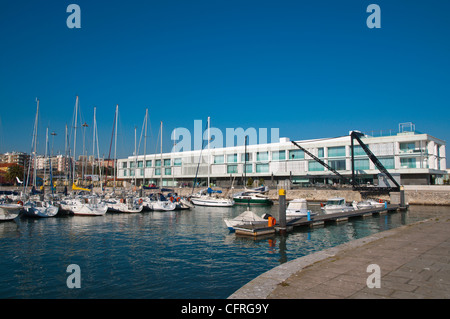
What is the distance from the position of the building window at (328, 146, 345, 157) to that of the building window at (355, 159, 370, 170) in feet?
13.8

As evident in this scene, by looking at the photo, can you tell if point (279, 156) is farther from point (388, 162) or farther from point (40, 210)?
point (40, 210)

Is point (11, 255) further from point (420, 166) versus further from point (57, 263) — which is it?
point (420, 166)

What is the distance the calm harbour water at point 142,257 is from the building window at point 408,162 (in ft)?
148

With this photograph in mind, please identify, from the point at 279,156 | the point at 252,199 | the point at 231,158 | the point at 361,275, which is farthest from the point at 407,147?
the point at 361,275

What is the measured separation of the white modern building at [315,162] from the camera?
67562 mm

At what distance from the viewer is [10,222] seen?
109ft

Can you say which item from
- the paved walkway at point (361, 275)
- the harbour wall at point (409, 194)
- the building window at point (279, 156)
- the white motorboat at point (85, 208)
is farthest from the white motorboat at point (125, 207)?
the building window at point (279, 156)

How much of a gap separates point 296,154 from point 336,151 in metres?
10.3

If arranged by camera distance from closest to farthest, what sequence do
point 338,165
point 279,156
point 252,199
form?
1. point 252,199
2. point 338,165
3. point 279,156

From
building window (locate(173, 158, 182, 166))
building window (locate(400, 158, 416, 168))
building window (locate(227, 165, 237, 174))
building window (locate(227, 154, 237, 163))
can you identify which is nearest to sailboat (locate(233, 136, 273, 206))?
building window (locate(227, 165, 237, 174))

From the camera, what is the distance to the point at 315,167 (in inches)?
3132

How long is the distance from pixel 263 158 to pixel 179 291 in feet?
252

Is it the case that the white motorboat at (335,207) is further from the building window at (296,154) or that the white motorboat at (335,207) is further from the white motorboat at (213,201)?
the building window at (296,154)
